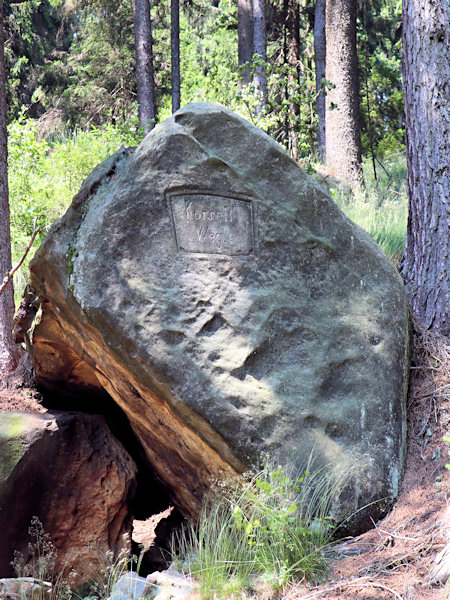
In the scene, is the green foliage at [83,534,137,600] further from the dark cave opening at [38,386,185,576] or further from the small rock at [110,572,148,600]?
the dark cave opening at [38,386,185,576]

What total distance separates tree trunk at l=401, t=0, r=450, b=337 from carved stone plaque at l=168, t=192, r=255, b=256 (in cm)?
173

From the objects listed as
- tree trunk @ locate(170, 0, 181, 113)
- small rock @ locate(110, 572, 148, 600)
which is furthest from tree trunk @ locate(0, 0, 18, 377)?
tree trunk @ locate(170, 0, 181, 113)

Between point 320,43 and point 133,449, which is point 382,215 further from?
point 320,43

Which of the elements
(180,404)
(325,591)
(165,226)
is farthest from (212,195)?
(325,591)

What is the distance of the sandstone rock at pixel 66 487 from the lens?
12.9 feet

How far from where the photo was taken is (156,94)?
18.7 m

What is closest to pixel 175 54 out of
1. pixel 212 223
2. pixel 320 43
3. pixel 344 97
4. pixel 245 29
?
pixel 245 29

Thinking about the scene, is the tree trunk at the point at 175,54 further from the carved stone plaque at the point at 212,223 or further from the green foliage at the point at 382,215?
the carved stone plaque at the point at 212,223

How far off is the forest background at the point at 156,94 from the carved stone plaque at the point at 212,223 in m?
3.00

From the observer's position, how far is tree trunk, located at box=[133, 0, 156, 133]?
11.7 metres

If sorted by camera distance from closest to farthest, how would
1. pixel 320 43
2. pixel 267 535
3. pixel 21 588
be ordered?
1. pixel 267 535
2. pixel 21 588
3. pixel 320 43

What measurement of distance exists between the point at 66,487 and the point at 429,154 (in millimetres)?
3896

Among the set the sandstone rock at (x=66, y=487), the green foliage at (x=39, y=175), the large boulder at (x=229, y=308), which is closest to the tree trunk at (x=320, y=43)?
the green foliage at (x=39, y=175)

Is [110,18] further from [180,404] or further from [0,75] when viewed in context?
[180,404]
